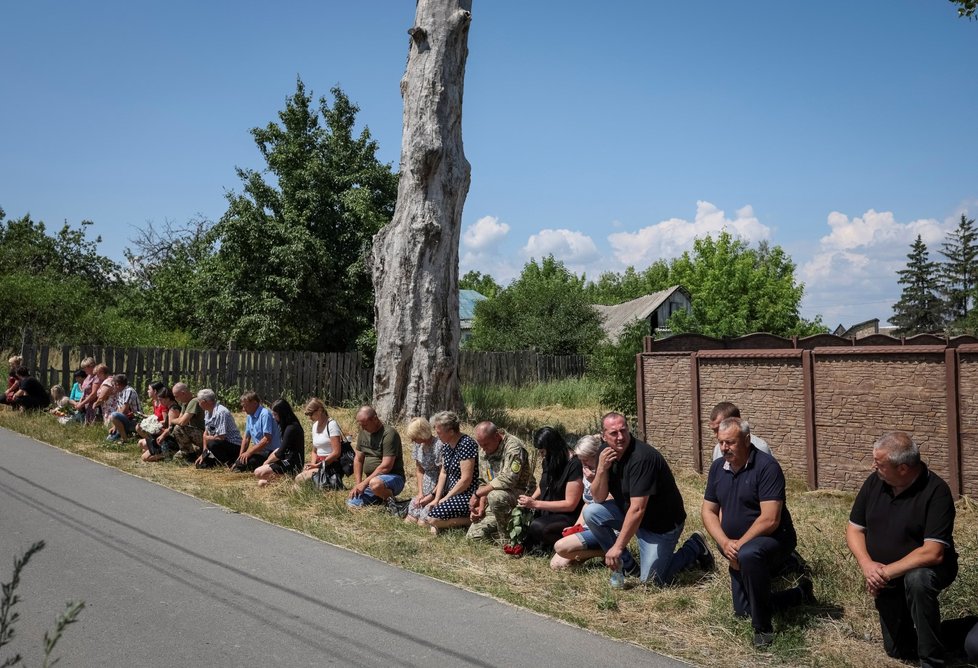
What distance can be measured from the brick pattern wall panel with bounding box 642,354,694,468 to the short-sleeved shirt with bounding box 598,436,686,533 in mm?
6330

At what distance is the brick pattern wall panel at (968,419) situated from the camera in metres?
9.64

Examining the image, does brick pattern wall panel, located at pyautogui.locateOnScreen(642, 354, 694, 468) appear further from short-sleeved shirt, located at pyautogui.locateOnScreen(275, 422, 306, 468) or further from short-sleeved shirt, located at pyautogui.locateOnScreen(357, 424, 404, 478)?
short-sleeved shirt, located at pyautogui.locateOnScreen(275, 422, 306, 468)

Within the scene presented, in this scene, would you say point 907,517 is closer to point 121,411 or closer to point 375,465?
point 375,465

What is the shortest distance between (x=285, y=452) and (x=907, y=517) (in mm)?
8496

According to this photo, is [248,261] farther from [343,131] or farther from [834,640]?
[834,640]

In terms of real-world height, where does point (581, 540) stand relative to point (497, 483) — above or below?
below

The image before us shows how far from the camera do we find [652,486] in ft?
21.7

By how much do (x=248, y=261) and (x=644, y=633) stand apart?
2169 cm

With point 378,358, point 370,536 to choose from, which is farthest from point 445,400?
point 370,536

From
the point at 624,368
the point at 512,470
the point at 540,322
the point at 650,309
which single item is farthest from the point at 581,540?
the point at 650,309

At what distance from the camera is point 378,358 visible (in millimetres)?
16688

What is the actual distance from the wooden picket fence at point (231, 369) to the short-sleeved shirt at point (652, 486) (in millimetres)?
15153

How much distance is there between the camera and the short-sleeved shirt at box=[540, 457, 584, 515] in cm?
764

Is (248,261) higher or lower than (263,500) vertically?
higher
